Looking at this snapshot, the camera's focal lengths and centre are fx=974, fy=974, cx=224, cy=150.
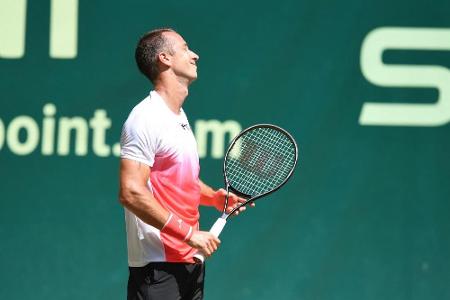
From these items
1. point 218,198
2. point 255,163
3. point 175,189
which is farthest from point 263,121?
point 175,189

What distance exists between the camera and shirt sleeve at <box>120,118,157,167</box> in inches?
125

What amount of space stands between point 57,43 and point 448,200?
2064mm

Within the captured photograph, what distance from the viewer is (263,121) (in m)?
4.75

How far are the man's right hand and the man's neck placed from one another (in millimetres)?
496

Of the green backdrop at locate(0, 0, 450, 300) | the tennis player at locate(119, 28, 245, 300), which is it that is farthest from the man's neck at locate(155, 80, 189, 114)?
the green backdrop at locate(0, 0, 450, 300)

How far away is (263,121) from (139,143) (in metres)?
1.63

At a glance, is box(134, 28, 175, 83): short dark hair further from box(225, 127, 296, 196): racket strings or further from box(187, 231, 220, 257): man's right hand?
box(187, 231, 220, 257): man's right hand

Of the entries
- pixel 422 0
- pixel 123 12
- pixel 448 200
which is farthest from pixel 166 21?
pixel 448 200

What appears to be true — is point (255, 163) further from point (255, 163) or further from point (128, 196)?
point (128, 196)

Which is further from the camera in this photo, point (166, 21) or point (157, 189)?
point (166, 21)

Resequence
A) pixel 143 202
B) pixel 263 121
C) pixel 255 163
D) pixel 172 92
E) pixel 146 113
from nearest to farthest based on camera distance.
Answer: pixel 143 202 → pixel 146 113 → pixel 172 92 → pixel 255 163 → pixel 263 121

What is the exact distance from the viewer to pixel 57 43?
15.7ft

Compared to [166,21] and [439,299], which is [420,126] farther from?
[166,21]

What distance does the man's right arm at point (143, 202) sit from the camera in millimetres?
3115
